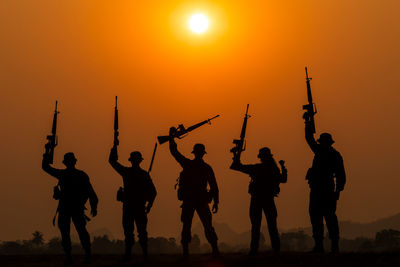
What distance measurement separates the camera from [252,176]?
58.3 ft

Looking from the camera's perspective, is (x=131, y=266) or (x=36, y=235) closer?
(x=131, y=266)

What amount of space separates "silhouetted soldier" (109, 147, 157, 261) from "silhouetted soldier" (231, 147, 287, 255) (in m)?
2.24

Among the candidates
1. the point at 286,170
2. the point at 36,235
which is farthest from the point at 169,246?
the point at 286,170

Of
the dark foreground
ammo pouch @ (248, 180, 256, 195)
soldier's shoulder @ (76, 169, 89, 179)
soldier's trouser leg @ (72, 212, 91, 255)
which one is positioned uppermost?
soldier's shoulder @ (76, 169, 89, 179)

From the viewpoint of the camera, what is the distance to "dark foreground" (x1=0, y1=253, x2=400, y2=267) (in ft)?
46.0

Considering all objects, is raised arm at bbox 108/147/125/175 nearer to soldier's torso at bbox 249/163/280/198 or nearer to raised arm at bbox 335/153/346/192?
soldier's torso at bbox 249/163/280/198

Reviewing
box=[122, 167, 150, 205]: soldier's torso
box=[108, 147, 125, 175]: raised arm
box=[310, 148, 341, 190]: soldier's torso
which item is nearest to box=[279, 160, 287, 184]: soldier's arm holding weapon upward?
box=[310, 148, 341, 190]: soldier's torso

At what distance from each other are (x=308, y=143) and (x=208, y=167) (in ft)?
8.03

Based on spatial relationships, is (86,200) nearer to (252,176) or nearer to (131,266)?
(131,266)

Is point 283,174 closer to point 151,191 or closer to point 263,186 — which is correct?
point 263,186

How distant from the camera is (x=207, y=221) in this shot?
1692 centimetres

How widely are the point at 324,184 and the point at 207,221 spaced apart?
9.49 ft

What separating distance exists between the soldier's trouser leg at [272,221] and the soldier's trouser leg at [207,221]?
138 centimetres

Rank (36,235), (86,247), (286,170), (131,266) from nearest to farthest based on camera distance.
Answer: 1. (131,266)
2. (86,247)
3. (286,170)
4. (36,235)
